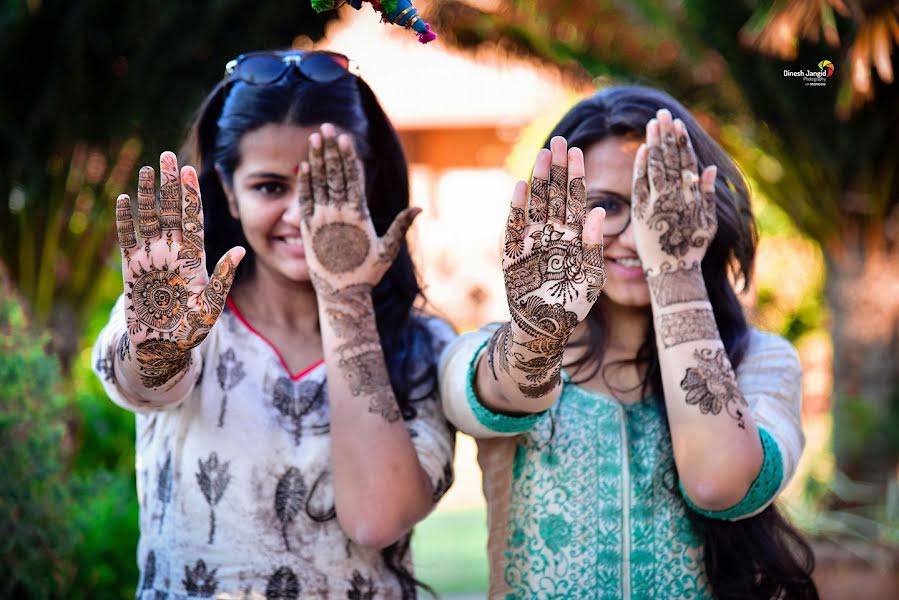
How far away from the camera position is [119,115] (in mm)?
4602

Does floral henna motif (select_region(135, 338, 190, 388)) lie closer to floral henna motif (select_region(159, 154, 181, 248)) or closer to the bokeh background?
floral henna motif (select_region(159, 154, 181, 248))

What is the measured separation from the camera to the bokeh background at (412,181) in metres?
3.04

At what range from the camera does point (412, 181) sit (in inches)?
216

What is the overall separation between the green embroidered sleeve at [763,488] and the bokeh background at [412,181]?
22.1 inches

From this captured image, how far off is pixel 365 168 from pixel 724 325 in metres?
0.91

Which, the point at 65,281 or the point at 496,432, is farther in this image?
the point at 65,281

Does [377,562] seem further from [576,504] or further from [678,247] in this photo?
[678,247]

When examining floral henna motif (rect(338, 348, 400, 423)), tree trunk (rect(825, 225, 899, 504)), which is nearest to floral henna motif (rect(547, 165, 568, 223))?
floral henna motif (rect(338, 348, 400, 423))

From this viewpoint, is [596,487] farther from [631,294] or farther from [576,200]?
[576,200]

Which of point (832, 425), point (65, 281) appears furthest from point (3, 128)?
point (832, 425)

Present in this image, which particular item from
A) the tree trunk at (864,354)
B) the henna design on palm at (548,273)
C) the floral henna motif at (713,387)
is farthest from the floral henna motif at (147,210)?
the tree trunk at (864,354)

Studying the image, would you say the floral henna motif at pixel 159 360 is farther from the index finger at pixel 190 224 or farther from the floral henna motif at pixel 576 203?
the floral henna motif at pixel 576 203

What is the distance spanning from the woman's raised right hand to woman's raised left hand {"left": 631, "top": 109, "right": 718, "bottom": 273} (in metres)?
0.84

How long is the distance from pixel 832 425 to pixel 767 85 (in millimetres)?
1956
